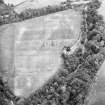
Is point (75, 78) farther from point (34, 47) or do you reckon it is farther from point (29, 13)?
point (29, 13)

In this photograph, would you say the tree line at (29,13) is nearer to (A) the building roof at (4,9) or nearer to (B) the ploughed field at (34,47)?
(A) the building roof at (4,9)

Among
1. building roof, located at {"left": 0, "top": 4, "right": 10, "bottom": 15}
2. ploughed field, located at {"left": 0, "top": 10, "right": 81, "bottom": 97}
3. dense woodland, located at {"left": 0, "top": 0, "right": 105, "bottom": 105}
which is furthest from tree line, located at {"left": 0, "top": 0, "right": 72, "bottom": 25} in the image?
dense woodland, located at {"left": 0, "top": 0, "right": 105, "bottom": 105}

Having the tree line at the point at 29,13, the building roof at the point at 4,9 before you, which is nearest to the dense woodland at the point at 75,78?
the tree line at the point at 29,13

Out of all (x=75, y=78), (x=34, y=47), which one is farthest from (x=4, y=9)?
(x=75, y=78)

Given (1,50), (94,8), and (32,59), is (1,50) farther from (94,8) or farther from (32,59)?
(94,8)

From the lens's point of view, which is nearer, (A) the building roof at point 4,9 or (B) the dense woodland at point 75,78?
(B) the dense woodland at point 75,78

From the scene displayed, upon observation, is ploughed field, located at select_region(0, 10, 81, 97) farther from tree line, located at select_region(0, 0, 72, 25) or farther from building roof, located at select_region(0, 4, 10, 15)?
building roof, located at select_region(0, 4, 10, 15)
